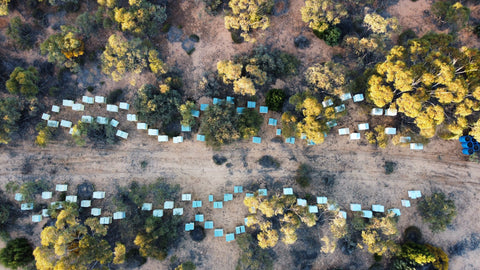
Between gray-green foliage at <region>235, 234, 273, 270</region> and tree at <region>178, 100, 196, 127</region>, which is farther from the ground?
tree at <region>178, 100, 196, 127</region>

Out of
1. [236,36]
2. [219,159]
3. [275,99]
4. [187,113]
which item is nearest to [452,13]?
[275,99]

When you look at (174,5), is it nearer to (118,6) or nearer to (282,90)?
(118,6)

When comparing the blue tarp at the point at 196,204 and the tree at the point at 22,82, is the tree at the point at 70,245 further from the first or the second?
the tree at the point at 22,82

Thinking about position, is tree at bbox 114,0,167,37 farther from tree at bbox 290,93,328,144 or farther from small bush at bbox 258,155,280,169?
small bush at bbox 258,155,280,169

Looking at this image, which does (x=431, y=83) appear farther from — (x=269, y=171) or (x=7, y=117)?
(x=7, y=117)

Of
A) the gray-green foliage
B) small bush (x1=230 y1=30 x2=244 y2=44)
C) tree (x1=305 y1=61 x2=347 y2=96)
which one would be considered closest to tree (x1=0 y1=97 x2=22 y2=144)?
small bush (x1=230 y1=30 x2=244 y2=44)

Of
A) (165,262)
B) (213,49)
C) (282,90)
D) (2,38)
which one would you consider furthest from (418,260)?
(2,38)
